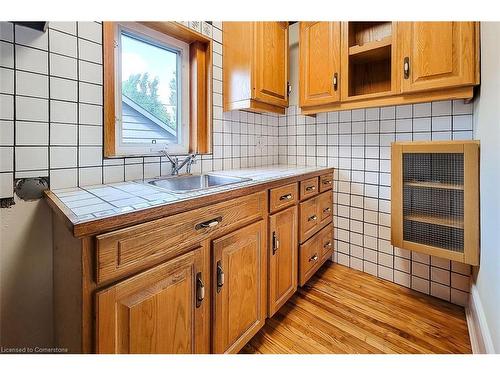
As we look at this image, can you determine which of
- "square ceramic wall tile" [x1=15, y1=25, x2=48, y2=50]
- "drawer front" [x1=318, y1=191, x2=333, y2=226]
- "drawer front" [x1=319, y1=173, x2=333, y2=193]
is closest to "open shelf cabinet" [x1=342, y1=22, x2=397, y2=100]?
"drawer front" [x1=319, y1=173, x2=333, y2=193]

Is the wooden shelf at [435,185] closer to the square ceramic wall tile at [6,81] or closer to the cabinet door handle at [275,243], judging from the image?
the cabinet door handle at [275,243]

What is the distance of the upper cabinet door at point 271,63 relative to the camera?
165 cm

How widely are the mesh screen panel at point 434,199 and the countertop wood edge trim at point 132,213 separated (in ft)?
3.59

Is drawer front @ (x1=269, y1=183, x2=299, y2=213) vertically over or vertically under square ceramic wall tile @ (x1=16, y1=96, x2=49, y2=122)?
under

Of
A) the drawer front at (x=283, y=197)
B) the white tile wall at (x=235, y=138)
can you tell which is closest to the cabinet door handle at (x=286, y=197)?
the drawer front at (x=283, y=197)

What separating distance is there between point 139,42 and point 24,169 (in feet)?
2.96

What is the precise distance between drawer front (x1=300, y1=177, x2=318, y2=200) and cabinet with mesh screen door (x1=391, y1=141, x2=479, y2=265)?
49cm

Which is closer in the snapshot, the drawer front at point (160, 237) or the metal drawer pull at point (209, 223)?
the drawer front at point (160, 237)

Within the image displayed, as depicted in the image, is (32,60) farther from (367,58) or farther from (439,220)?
(439,220)

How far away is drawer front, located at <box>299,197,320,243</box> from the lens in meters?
1.60

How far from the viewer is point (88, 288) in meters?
0.65

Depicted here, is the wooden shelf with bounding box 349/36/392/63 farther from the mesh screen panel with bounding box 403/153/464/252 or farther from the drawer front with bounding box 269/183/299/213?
the drawer front with bounding box 269/183/299/213

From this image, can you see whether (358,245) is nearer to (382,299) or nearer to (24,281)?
(382,299)
